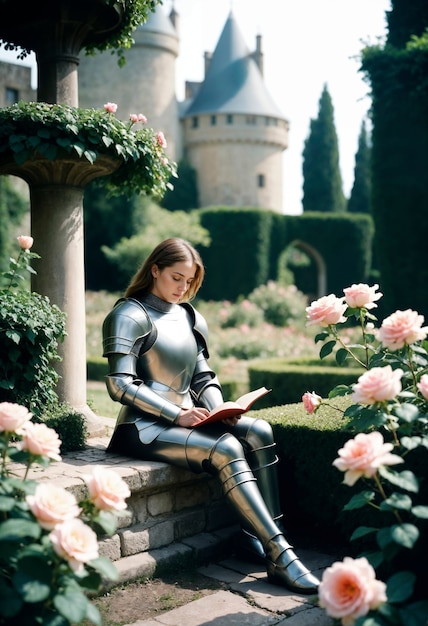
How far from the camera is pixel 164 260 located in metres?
3.56

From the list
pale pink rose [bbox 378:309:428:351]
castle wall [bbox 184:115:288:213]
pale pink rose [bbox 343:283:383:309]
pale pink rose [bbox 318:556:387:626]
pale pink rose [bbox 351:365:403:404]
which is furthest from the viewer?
castle wall [bbox 184:115:288:213]

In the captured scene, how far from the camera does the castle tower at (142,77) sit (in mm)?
26297

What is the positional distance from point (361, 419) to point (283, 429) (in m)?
1.08

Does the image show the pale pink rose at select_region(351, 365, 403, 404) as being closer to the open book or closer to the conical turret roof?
the open book

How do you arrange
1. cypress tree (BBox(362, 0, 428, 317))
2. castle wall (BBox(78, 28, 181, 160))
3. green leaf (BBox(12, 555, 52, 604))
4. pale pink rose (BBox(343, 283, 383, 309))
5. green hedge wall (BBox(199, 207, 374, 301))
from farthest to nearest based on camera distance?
castle wall (BBox(78, 28, 181, 160))
green hedge wall (BBox(199, 207, 374, 301))
cypress tree (BBox(362, 0, 428, 317))
pale pink rose (BBox(343, 283, 383, 309))
green leaf (BBox(12, 555, 52, 604))

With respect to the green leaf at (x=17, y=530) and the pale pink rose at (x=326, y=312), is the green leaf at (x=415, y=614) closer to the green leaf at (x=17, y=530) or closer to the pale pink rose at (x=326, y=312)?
the green leaf at (x=17, y=530)

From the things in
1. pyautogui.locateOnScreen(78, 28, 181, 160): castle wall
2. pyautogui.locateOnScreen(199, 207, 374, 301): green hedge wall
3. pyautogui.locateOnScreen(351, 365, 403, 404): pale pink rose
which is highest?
pyautogui.locateOnScreen(78, 28, 181, 160): castle wall

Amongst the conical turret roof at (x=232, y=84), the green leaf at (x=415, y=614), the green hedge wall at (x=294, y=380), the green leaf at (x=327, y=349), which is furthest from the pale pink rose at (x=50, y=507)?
the conical turret roof at (x=232, y=84)

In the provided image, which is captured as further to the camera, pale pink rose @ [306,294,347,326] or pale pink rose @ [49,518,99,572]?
pale pink rose @ [306,294,347,326]

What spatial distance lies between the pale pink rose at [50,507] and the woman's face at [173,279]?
1.69m

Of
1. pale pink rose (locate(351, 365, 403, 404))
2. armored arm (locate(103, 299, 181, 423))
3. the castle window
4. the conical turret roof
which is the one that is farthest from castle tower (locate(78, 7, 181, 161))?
pale pink rose (locate(351, 365, 403, 404))

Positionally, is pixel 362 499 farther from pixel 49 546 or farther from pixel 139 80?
pixel 139 80

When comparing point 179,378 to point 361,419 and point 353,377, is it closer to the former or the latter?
point 361,419

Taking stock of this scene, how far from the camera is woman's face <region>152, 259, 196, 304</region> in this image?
11.7ft
